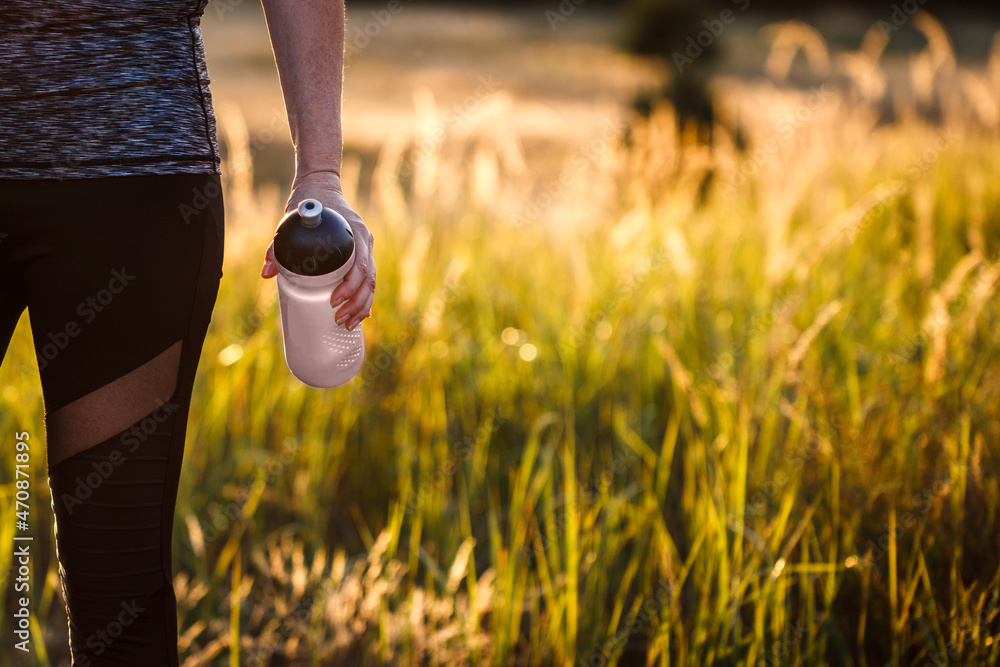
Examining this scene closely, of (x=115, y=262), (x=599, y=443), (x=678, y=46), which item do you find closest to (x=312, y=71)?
(x=115, y=262)

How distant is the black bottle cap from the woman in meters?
0.04

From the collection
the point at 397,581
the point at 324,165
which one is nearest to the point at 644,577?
the point at 397,581

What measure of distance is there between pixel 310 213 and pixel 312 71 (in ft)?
0.81

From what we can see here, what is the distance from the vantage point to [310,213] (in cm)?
103

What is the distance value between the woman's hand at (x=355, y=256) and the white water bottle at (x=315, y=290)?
2 centimetres

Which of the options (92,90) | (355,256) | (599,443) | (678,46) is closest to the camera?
(92,90)

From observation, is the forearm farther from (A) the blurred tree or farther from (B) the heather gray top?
(A) the blurred tree

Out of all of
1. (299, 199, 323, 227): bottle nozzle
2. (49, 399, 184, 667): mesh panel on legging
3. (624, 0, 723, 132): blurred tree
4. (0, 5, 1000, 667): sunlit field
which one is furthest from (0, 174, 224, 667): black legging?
(624, 0, 723, 132): blurred tree

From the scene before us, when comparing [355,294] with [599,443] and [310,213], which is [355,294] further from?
[599,443]

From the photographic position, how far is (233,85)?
24547mm

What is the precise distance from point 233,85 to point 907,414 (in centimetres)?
2572

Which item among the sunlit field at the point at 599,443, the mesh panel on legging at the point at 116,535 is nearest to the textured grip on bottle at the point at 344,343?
the mesh panel on legging at the point at 116,535

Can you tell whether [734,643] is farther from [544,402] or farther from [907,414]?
[544,402]

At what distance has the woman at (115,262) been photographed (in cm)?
93
